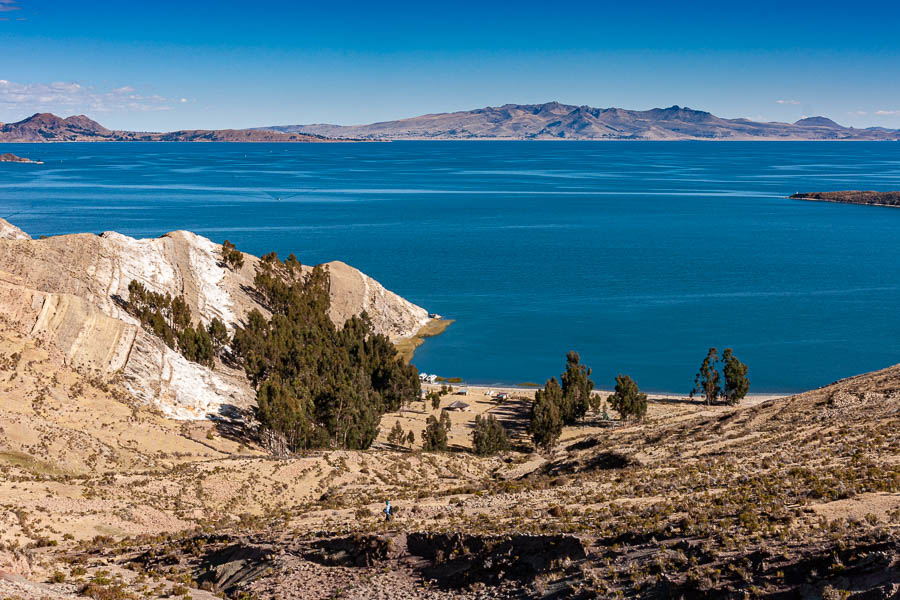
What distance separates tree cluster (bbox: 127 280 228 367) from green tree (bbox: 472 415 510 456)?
2258 centimetres

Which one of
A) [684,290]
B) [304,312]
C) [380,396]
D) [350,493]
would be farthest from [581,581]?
[684,290]

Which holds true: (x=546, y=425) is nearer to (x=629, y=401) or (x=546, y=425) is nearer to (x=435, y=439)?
(x=435, y=439)

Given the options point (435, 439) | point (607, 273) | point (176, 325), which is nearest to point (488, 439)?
point (435, 439)

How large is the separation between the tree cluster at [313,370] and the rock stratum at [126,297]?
104 inches

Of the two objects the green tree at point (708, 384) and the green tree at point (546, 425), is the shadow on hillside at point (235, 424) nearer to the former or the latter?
the green tree at point (546, 425)

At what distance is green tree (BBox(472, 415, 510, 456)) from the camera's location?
163ft

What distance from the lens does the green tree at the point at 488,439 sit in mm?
49562

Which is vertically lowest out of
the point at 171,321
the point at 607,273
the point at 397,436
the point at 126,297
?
the point at 397,436

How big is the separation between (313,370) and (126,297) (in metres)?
21.1

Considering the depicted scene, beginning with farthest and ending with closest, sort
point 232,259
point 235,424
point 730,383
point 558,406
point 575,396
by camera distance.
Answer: point 232,259 → point 730,383 → point 575,396 → point 558,406 → point 235,424

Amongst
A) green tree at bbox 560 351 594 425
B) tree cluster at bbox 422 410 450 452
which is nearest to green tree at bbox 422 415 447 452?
tree cluster at bbox 422 410 450 452

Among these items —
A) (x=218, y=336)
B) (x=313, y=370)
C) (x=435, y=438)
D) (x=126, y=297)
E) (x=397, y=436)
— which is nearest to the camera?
(x=435, y=438)

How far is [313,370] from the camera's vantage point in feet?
185

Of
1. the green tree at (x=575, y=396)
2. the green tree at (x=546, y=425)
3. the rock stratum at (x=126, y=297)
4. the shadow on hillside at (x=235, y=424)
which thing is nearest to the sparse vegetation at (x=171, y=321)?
the rock stratum at (x=126, y=297)
